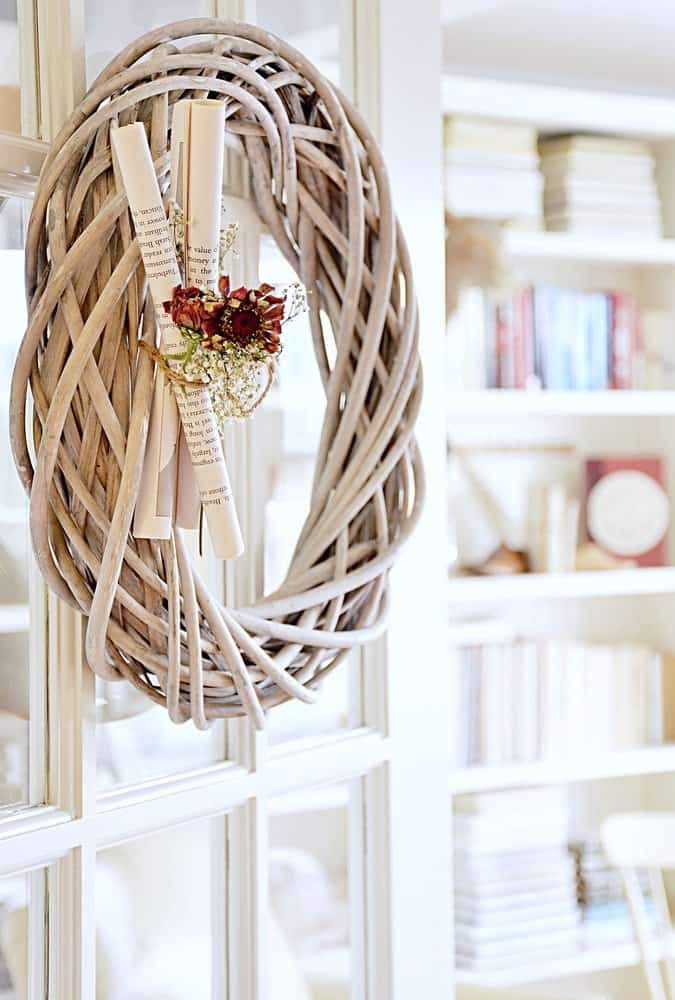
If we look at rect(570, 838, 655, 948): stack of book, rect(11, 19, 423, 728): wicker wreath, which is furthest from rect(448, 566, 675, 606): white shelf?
rect(11, 19, 423, 728): wicker wreath

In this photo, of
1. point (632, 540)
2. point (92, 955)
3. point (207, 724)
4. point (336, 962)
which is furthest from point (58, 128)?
point (632, 540)

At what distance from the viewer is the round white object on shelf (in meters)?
2.75

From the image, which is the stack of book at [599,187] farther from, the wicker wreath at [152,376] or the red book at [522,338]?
the wicker wreath at [152,376]

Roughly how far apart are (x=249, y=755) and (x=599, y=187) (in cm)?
191

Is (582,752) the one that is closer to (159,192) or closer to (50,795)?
(50,795)

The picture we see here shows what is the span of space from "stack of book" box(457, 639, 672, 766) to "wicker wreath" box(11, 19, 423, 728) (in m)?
1.54

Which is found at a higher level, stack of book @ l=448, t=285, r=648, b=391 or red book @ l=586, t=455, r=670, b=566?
stack of book @ l=448, t=285, r=648, b=391

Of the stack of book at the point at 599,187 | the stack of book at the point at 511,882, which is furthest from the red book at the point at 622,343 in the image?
the stack of book at the point at 511,882

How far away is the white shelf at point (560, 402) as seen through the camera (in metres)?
2.50

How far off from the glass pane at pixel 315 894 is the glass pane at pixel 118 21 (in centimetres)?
67

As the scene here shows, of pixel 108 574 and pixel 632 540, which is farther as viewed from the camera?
pixel 632 540

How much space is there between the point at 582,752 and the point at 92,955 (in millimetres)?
1883

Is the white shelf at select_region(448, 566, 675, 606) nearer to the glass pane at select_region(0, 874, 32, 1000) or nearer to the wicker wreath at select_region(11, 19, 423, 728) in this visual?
the wicker wreath at select_region(11, 19, 423, 728)

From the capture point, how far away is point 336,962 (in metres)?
1.22
